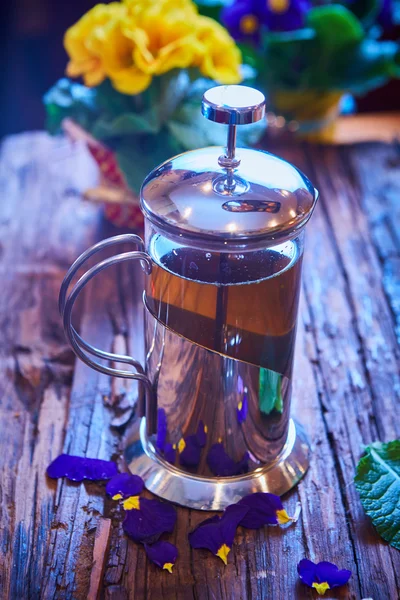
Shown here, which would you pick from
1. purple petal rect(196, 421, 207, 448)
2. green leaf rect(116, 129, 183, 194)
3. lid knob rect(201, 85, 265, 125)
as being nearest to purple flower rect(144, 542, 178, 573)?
purple petal rect(196, 421, 207, 448)

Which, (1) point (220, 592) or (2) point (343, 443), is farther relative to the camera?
(2) point (343, 443)

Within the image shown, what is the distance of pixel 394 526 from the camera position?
27.6 inches

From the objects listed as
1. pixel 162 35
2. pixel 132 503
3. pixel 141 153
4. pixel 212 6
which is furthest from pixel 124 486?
pixel 212 6

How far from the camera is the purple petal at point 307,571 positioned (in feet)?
2.14

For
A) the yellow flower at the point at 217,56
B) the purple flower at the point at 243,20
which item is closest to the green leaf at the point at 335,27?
the purple flower at the point at 243,20

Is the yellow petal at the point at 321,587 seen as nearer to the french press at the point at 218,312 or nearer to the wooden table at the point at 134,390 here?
the wooden table at the point at 134,390

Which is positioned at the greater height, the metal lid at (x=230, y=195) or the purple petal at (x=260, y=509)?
the metal lid at (x=230, y=195)

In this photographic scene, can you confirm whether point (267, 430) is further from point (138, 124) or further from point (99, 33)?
point (99, 33)

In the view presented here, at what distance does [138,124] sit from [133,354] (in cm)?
34

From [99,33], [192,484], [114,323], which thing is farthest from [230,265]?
[99,33]

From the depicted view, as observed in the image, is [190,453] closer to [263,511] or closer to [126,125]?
[263,511]

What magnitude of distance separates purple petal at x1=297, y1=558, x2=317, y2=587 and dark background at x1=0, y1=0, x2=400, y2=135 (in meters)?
1.58

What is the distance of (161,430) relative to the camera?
0.74 meters

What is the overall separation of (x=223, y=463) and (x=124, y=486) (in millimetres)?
107
